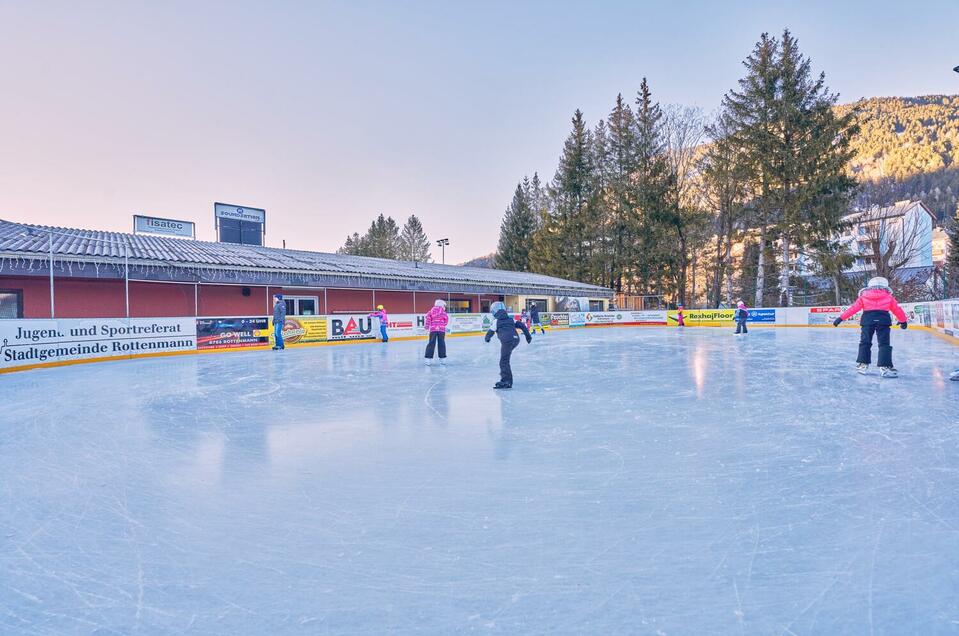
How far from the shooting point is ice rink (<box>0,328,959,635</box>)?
1776mm

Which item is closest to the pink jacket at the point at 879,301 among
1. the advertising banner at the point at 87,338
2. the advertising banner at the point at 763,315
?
the advertising banner at the point at 87,338

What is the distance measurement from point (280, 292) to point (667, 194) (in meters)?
30.1

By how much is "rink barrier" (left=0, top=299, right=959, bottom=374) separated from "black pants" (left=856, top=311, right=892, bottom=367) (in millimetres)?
7915

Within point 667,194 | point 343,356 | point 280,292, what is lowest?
point 343,356

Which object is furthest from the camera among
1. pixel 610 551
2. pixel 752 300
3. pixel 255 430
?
pixel 752 300

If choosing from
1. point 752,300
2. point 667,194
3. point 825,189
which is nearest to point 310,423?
point 825,189

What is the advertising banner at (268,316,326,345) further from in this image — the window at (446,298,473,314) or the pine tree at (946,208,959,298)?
the pine tree at (946,208,959,298)

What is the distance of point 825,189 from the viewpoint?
87.5 feet

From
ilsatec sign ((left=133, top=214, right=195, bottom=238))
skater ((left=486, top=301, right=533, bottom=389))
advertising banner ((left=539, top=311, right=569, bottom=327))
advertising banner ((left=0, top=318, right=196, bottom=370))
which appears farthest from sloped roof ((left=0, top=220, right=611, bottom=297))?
skater ((left=486, top=301, right=533, bottom=389))

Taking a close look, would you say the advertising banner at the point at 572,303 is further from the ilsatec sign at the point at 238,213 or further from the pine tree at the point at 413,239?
the pine tree at the point at 413,239

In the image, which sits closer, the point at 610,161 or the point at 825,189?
the point at 825,189

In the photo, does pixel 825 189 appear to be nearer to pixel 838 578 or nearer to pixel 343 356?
pixel 343 356

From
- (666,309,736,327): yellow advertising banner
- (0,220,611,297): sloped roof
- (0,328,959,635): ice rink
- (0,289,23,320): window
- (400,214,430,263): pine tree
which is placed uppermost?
(400,214,430,263): pine tree

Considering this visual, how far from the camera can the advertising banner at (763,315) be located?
2567cm
